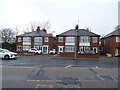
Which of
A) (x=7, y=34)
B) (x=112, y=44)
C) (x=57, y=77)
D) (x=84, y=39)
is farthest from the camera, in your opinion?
(x=7, y=34)

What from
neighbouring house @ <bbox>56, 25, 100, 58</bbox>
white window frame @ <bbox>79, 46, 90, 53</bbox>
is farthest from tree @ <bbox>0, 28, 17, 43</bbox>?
white window frame @ <bbox>79, 46, 90, 53</bbox>

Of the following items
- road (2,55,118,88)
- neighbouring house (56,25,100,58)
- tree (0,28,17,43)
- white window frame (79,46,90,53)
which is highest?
tree (0,28,17,43)

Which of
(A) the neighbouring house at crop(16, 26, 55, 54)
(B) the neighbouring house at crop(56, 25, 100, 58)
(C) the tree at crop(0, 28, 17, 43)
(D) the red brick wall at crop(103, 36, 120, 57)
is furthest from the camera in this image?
(C) the tree at crop(0, 28, 17, 43)

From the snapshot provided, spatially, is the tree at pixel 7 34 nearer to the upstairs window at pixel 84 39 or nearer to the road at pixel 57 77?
the upstairs window at pixel 84 39

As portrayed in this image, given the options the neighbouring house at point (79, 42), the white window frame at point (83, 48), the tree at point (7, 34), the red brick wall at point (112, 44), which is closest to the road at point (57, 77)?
the red brick wall at point (112, 44)

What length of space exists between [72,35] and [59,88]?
41423 mm

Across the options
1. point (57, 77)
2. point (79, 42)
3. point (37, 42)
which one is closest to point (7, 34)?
point (37, 42)

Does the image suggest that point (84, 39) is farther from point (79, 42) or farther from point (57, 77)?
point (57, 77)

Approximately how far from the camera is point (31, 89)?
7176mm

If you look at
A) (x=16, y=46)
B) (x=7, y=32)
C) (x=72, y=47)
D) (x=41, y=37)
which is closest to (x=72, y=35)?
(x=72, y=47)

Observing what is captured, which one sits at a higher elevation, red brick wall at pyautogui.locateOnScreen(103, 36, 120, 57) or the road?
red brick wall at pyautogui.locateOnScreen(103, 36, 120, 57)

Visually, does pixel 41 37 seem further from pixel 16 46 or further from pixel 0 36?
pixel 0 36

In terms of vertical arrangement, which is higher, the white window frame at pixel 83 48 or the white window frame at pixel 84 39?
the white window frame at pixel 84 39

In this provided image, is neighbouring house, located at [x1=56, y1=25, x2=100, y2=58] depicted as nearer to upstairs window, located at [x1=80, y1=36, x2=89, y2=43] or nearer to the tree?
upstairs window, located at [x1=80, y1=36, x2=89, y2=43]
